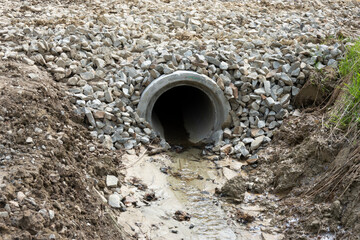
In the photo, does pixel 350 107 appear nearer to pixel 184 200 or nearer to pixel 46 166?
pixel 184 200

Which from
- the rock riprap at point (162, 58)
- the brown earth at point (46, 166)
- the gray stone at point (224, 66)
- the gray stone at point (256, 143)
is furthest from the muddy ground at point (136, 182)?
the gray stone at point (224, 66)

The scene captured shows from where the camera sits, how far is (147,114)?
6555mm

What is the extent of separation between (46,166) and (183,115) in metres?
3.95

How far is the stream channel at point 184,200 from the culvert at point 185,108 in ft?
1.77

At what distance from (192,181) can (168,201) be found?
60 cm

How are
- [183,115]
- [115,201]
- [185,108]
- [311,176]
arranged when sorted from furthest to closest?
[185,108]
[183,115]
[311,176]
[115,201]

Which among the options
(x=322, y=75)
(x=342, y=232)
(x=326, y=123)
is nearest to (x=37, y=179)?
(x=342, y=232)

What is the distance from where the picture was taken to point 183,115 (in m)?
8.30

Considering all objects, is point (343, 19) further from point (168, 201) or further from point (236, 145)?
point (168, 201)

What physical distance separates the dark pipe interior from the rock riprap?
602 mm

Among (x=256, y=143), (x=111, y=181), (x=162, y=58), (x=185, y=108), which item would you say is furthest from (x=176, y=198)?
(x=185, y=108)

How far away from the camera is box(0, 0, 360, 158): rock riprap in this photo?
6414mm

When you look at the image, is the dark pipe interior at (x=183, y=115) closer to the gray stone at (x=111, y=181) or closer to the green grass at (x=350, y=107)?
the gray stone at (x=111, y=181)

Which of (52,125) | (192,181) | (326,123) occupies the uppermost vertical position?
(326,123)
